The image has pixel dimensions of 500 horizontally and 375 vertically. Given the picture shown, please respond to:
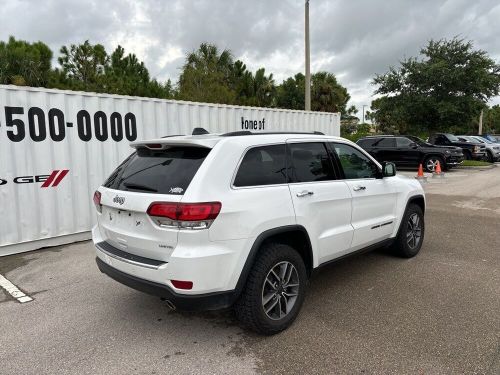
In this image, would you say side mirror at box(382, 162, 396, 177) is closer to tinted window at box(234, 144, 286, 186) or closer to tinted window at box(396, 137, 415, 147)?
tinted window at box(234, 144, 286, 186)

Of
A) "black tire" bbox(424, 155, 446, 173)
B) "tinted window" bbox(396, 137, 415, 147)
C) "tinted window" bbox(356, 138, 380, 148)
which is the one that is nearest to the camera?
"black tire" bbox(424, 155, 446, 173)

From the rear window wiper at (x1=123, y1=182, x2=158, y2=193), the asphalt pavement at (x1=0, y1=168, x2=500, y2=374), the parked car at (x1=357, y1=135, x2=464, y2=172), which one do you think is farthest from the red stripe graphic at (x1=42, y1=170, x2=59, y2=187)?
the parked car at (x1=357, y1=135, x2=464, y2=172)

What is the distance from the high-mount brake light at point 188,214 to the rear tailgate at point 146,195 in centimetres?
5

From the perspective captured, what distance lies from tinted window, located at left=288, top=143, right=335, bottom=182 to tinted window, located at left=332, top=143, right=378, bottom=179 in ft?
0.80

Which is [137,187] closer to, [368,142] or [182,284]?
[182,284]

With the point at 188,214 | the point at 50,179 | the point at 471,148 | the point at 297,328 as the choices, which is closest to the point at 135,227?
the point at 188,214

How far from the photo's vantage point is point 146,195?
9.54ft

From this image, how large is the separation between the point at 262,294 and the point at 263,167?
3.39 feet

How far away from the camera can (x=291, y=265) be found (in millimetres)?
3326

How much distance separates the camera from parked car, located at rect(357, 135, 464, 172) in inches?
675

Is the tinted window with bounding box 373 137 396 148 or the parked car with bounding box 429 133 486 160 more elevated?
the tinted window with bounding box 373 137 396 148

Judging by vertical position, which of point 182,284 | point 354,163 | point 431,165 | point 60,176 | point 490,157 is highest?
point 354,163

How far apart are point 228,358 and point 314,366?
0.65 meters

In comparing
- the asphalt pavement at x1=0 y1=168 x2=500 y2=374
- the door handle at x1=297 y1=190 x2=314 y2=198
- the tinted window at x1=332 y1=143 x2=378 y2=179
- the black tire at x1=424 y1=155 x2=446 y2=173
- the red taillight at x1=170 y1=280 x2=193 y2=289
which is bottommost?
the asphalt pavement at x1=0 y1=168 x2=500 y2=374
